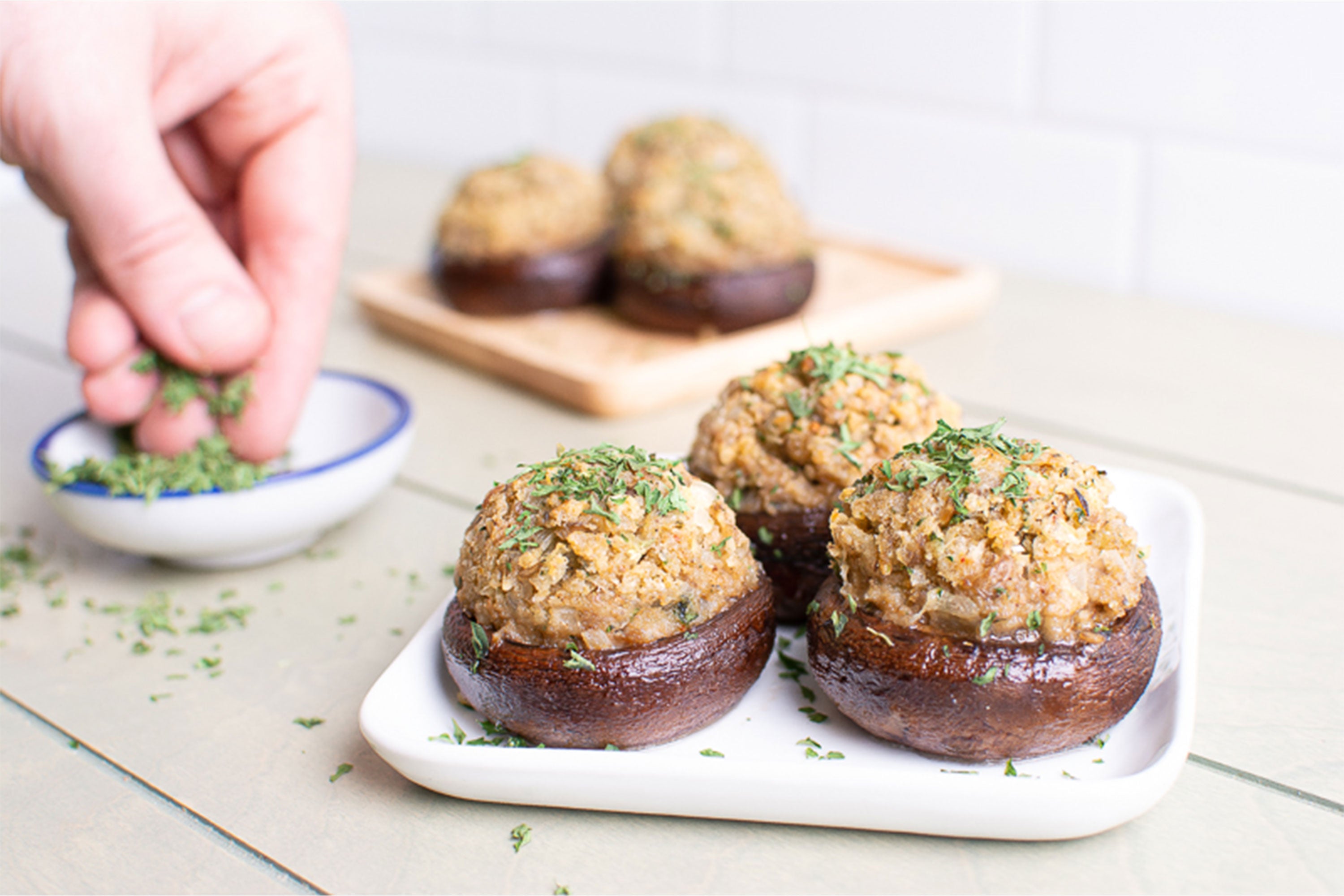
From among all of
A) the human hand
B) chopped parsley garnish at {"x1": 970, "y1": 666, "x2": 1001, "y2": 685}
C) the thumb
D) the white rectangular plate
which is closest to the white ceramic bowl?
the human hand

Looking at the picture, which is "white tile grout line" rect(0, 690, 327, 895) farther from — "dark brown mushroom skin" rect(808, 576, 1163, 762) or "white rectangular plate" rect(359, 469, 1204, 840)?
"dark brown mushroom skin" rect(808, 576, 1163, 762)

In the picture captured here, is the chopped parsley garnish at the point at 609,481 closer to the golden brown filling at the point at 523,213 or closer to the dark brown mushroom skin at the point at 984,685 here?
the dark brown mushroom skin at the point at 984,685

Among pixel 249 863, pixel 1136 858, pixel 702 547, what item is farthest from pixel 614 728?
pixel 1136 858

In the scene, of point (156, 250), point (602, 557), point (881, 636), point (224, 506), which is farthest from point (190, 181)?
point (881, 636)

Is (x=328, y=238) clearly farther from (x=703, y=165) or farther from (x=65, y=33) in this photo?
(x=703, y=165)

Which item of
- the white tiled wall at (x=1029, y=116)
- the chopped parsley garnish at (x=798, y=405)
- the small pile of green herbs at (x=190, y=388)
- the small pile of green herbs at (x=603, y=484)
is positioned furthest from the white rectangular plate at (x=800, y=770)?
the white tiled wall at (x=1029, y=116)

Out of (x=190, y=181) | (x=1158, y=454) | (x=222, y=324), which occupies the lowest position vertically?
(x=1158, y=454)

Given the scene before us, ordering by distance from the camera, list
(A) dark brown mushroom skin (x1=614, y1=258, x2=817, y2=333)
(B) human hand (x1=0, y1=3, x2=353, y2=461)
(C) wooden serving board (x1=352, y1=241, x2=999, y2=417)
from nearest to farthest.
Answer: (B) human hand (x1=0, y1=3, x2=353, y2=461)
(C) wooden serving board (x1=352, y1=241, x2=999, y2=417)
(A) dark brown mushroom skin (x1=614, y1=258, x2=817, y2=333)

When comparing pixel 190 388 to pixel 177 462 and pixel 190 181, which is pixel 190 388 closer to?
pixel 177 462
